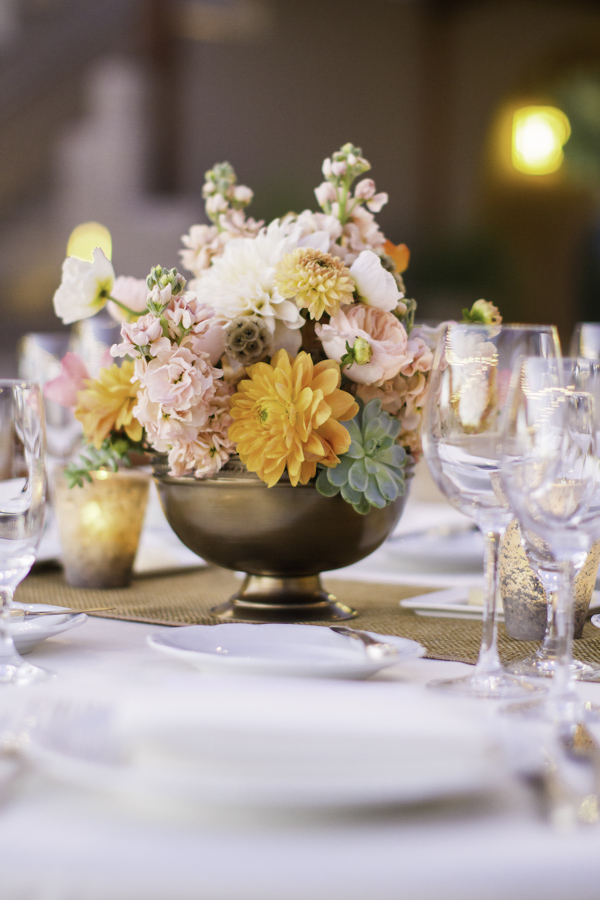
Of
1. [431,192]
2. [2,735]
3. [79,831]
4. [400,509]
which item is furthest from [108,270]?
[431,192]

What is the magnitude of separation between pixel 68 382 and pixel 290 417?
0.30m

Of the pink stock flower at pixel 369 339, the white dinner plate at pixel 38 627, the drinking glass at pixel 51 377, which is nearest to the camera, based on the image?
the white dinner plate at pixel 38 627

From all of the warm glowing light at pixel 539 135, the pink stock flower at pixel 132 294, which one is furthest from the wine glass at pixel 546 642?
the warm glowing light at pixel 539 135

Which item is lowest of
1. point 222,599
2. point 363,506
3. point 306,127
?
point 222,599

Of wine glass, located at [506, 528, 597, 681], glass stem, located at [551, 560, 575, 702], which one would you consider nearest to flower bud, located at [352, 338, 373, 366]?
wine glass, located at [506, 528, 597, 681]

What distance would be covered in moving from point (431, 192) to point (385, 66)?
3.45ft

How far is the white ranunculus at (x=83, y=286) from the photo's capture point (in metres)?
1.00

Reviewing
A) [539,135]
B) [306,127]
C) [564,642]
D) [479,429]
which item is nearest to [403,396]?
[479,429]

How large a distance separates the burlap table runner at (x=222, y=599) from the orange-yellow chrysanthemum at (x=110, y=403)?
0.59 ft

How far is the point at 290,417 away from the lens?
2.89 ft

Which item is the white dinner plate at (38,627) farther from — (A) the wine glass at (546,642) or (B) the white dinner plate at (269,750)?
(A) the wine glass at (546,642)

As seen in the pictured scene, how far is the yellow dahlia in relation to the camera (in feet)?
3.00

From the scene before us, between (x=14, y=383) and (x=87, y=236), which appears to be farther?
(x=87, y=236)

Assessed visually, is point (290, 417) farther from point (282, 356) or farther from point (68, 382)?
point (68, 382)
